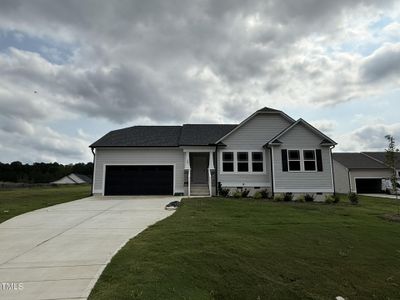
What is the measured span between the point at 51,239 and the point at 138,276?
14.2ft

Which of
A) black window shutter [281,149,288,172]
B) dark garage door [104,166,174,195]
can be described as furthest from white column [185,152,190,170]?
black window shutter [281,149,288,172]

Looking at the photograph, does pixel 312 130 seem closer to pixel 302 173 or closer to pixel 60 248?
pixel 302 173

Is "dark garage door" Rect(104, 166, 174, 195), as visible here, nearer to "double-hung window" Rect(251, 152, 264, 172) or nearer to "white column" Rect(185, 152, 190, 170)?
"white column" Rect(185, 152, 190, 170)

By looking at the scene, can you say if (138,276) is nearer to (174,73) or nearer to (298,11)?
(298,11)

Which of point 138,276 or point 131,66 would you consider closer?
point 138,276

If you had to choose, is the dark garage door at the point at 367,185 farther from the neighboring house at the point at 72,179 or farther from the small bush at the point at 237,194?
the neighboring house at the point at 72,179

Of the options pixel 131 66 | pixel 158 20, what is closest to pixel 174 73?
pixel 131 66

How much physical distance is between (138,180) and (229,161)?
7.20 meters

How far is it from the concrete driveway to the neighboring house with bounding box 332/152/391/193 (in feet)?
87.5

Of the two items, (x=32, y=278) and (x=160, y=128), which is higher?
(x=160, y=128)

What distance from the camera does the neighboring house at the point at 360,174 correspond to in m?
29.8

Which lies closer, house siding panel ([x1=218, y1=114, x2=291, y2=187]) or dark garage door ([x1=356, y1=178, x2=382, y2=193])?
house siding panel ([x1=218, y1=114, x2=291, y2=187])

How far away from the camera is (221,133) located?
74.1ft

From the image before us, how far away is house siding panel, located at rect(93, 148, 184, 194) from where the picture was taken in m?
20.0
